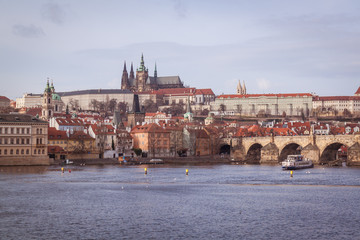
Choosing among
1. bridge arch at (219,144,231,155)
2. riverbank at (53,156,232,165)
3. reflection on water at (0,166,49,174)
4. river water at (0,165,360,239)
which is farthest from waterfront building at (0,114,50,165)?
bridge arch at (219,144,231,155)

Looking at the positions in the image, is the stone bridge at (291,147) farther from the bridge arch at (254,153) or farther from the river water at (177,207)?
the river water at (177,207)

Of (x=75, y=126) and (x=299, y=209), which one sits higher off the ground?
(x=75, y=126)

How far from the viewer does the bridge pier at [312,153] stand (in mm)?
79062

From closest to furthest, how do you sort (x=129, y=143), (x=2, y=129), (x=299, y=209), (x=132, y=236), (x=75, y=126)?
(x=132, y=236) < (x=299, y=209) < (x=2, y=129) < (x=129, y=143) < (x=75, y=126)

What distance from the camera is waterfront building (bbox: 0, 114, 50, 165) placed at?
227ft

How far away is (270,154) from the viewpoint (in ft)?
278

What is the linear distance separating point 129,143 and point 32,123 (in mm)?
21987

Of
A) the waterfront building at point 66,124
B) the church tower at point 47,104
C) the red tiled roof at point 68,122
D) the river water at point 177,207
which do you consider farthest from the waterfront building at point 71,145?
the church tower at point 47,104

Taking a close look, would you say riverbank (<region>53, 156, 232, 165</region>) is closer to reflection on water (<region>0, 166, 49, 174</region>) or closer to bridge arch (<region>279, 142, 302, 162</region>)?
reflection on water (<region>0, 166, 49, 174</region>)

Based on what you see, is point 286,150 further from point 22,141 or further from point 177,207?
point 177,207

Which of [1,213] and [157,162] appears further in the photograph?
[157,162]

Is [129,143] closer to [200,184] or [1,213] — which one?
[200,184]

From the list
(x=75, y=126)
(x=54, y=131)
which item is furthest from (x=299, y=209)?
(x=75, y=126)

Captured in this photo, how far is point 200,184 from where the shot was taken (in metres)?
50.3
